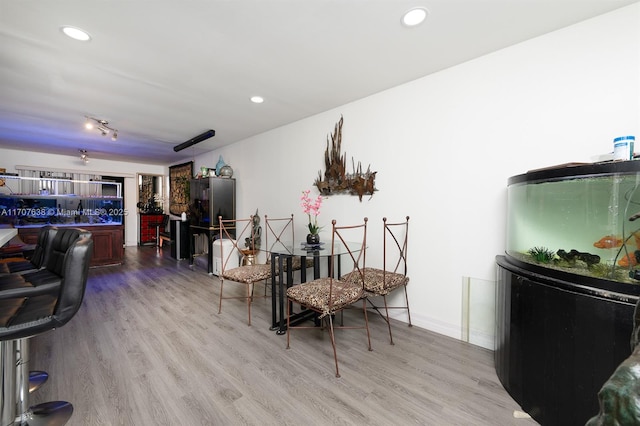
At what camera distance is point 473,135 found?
2.29 metres

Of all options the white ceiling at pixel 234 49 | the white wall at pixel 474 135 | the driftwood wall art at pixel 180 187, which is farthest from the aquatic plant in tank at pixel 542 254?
the driftwood wall art at pixel 180 187

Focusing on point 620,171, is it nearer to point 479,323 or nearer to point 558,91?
point 558,91

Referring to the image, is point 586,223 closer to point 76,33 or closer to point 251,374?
point 251,374

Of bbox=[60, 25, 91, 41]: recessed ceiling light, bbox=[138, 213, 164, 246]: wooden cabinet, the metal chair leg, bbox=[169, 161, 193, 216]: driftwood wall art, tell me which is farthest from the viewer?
bbox=[138, 213, 164, 246]: wooden cabinet

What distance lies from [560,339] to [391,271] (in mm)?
1565

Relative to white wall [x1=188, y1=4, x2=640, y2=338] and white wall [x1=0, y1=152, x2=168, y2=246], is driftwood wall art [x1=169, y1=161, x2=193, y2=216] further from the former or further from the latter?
white wall [x1=188, y1=4, x2=640, y2=338]

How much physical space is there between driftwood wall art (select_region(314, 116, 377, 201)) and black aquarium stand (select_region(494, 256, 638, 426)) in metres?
1.66

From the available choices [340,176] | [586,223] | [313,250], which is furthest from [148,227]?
[586,223]

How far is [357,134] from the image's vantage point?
124 inches

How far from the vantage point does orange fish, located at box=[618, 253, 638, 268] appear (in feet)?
4.09

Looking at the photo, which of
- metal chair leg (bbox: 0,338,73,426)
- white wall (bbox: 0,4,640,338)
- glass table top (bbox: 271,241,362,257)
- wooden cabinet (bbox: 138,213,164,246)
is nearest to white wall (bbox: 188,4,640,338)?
white wall (bbox: 0,4,640,338)

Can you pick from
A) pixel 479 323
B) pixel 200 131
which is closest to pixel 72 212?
pixel 200 131

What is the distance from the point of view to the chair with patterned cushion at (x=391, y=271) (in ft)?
7.68

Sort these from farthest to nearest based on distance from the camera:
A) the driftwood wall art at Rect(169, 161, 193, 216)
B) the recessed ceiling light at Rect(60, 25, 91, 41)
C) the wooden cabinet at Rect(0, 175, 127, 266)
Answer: the driftwood wall art at Rect(169, 161, 193, 216) → the wooden cabinet at Rect(0, 175, 127, 266) → the recessed ceiling light at Rect(60, 25, 91, 41)
